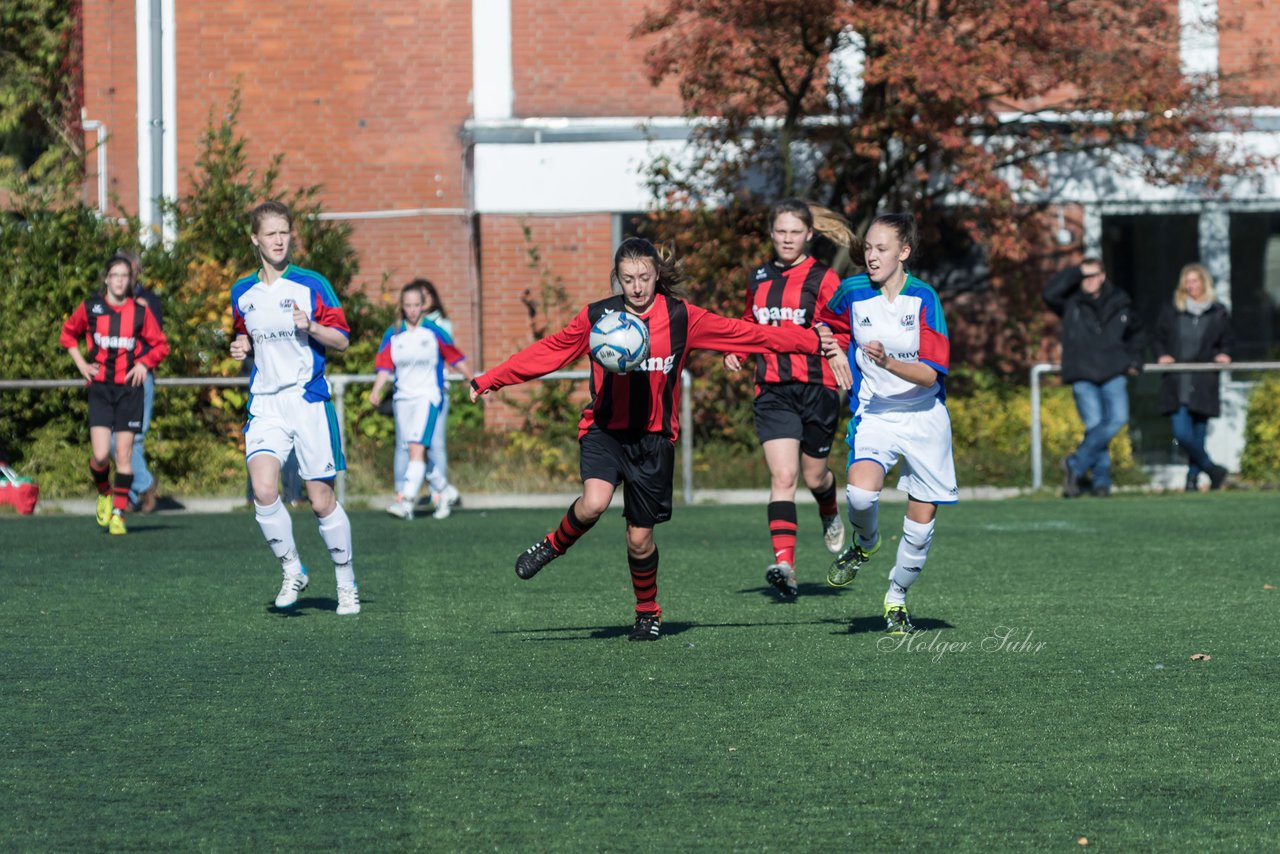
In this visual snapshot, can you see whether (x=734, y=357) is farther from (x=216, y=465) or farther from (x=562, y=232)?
(x=562, y=232)

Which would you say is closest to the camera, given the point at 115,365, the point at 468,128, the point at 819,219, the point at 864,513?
the point at 864,513

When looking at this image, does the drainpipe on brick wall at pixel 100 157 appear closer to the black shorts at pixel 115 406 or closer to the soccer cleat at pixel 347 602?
the black shorts at pixel 115 406

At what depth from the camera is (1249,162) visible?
17.9m

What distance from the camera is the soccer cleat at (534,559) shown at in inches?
316

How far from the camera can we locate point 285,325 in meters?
8.70

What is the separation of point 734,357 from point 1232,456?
11353 mm

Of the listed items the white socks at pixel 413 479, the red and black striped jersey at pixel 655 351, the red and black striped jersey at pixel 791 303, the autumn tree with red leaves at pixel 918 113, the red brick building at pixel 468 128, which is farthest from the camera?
the red brick building at pixel 468 128

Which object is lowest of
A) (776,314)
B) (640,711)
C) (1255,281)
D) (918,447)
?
(640,711)

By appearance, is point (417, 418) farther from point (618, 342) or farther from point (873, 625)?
point (618, 342)

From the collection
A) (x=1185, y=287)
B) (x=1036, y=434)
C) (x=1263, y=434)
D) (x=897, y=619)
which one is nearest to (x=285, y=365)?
(x=897, y=619)

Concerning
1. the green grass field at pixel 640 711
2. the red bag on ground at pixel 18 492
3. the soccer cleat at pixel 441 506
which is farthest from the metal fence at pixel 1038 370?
the red bag on ground at pixel 18 492

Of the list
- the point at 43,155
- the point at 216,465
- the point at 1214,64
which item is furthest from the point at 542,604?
the point at 43,155

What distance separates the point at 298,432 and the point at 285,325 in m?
0.51

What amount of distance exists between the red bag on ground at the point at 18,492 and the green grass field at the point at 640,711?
4547 mm
